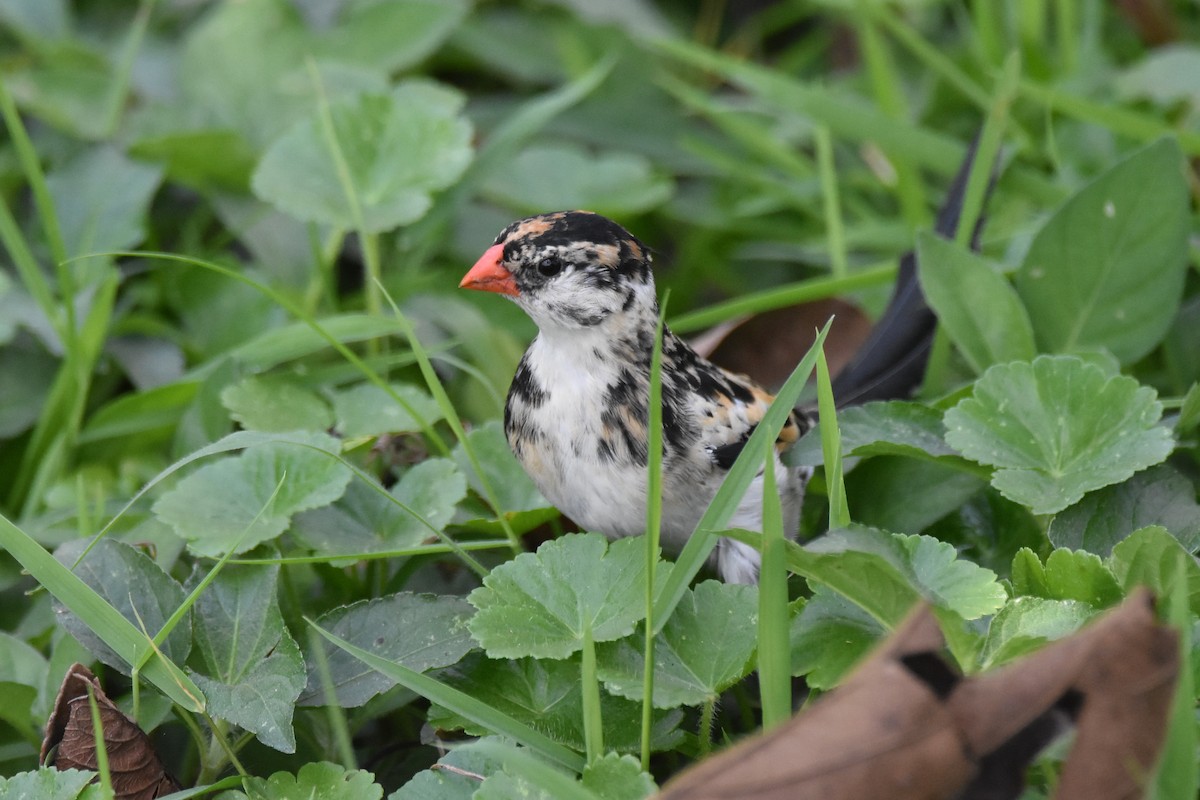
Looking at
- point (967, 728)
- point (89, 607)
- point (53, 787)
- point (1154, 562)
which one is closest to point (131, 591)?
point (89, 607)

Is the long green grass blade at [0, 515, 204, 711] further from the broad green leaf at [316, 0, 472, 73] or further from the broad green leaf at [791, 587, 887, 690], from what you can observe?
the broad green leaf at [316, 0, 472, 73]

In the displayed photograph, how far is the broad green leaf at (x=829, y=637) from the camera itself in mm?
1889

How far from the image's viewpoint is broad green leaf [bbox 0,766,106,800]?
185cm

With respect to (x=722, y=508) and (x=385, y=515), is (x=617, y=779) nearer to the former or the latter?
(x=722, y=508)

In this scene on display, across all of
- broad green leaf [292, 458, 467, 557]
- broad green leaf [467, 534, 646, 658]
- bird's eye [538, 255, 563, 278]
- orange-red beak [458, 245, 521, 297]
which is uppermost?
bird's eye [538, 255, 563, 278]

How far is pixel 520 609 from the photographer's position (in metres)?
2.05

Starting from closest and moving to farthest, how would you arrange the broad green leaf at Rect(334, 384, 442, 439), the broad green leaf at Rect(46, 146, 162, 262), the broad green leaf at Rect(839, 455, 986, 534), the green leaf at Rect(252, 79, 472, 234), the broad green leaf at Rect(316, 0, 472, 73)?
the broad green leaf at Rect(839, 455, 986, 534)
the broad green leaf at Rect(334, 384, 442, 439)
the green leaf at Rect(252, 79, 472, 234)
the broad green leaf at Rect(46, 146, 162, 262)
the broad green leaf at Rect(316, 0, 472, 73)

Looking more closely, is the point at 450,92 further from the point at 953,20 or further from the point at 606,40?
the point at 953,20

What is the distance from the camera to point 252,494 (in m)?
2.39

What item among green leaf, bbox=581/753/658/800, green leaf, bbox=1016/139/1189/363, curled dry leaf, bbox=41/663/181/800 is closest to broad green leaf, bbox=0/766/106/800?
curled dry leaf, bbox=41/663/181/800

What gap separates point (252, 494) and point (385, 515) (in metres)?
0.25

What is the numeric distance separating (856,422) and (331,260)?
1631 millimetres

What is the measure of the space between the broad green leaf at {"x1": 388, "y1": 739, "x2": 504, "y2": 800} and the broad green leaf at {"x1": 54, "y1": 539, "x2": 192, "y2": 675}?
49 centimetres

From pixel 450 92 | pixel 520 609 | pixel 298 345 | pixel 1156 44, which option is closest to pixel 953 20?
pixel 1156 44
